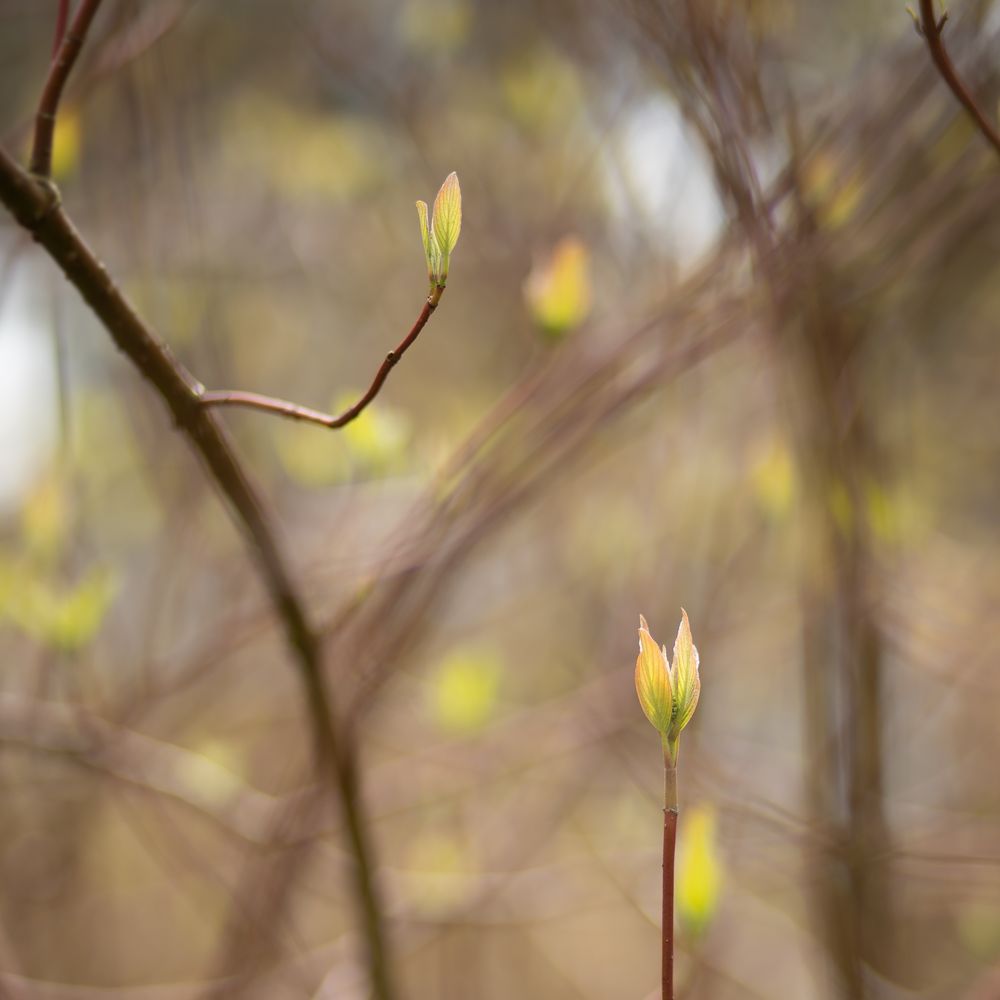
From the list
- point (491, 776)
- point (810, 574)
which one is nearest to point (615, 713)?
point (491, 776)

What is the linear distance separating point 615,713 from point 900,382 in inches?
28.7

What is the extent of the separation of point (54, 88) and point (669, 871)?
0.36m

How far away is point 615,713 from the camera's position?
1.08m

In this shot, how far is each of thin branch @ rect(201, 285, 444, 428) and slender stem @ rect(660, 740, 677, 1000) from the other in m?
0.15

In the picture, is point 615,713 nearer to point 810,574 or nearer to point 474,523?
point 810,574

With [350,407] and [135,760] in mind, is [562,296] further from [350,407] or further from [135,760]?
[135,760]

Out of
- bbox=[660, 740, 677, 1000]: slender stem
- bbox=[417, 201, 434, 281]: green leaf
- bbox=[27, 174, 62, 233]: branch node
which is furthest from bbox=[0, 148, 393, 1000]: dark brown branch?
bbox=[660, 740, 677, 1000]: slender stem

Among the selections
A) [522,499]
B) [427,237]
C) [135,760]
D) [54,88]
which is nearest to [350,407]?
[427,237]

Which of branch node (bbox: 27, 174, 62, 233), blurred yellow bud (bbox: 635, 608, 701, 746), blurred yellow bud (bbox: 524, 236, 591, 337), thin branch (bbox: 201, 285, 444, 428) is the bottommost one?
blurred yellow bud (bbox: 635, 608, 701, 746)

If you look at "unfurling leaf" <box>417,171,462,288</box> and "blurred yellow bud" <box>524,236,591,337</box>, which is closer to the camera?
"unfurling leaf" <box>417,171,462,288</box>

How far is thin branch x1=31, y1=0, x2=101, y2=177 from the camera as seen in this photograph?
348mm

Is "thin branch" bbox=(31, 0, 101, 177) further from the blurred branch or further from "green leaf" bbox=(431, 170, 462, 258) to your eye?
the blurred branch

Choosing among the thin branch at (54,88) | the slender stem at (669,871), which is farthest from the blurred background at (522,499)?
the thin branch at (54,88)

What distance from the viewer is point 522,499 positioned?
0.61 metres
